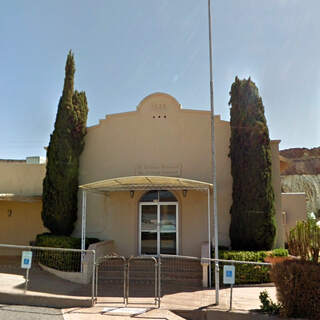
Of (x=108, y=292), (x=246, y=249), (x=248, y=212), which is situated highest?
(x=248, y=212)

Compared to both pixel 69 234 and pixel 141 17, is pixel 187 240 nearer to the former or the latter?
pixel 69 234

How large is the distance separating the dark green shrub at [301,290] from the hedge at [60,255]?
7.08 meters

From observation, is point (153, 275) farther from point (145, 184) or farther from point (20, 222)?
point (20, 222)

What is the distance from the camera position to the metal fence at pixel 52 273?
8984 mm

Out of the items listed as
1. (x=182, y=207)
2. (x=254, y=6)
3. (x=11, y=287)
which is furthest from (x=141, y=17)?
(x=11, y=287)

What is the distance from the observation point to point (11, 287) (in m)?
9.08

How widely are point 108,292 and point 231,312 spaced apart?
12.5 ft

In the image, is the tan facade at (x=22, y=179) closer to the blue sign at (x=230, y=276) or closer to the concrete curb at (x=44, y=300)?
the concrete curb at (x=44, y=300)

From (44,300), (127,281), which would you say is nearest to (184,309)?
(127,281)

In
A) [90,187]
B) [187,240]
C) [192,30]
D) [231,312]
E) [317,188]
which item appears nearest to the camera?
[231,312]

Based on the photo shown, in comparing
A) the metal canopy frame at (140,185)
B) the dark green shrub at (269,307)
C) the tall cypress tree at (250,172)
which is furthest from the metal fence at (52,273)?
the tall cypress tree at (250,172)

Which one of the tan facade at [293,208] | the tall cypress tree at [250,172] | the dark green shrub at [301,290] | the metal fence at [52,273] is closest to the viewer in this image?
the dark green shrub at [301,290]

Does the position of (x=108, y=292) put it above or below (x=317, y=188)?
below

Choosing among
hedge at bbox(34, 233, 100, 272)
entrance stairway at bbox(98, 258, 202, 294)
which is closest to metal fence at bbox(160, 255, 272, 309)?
entrance stairway at bbox(98, 258, 202, 294)
